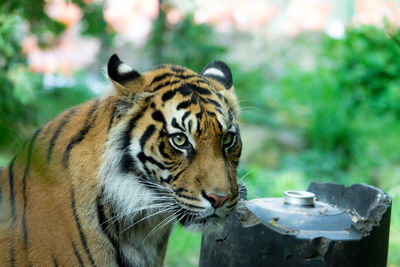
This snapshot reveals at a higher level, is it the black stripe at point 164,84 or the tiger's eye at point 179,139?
the black stripe at point 164,84

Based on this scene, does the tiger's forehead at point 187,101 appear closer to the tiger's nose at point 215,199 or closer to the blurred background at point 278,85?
the tiger's nose at point 215,199

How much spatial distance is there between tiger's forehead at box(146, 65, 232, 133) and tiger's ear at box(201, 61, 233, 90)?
232 millimetres

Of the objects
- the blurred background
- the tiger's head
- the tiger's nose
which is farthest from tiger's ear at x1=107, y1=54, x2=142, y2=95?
the blurred background

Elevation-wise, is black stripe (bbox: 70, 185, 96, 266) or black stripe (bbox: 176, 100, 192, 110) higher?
black stripe (bbox: 176, 100, 192, 110)

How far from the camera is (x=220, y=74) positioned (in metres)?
2.78

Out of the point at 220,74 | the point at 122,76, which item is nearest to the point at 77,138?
the point at 122,76

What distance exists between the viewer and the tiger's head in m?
2.16

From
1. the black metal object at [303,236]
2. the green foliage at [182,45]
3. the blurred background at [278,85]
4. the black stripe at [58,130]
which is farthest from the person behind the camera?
the green foliage at [182,45]

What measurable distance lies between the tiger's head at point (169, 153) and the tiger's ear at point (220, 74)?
0.36 metres

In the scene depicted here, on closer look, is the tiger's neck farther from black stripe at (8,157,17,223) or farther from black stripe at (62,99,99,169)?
black stripe at (8,157,17,223)

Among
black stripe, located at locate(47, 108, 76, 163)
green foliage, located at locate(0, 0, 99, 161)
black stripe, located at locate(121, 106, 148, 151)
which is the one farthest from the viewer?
black stripe, located at locate(47, 108, 76, 163)

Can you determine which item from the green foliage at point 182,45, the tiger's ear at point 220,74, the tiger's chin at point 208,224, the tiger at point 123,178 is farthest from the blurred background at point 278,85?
the tiger's chin at point 208,224

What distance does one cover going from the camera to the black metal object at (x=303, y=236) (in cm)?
205

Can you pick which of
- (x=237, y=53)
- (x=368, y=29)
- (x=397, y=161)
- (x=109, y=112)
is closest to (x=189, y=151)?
(x=109, y=112)
